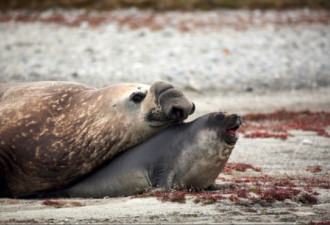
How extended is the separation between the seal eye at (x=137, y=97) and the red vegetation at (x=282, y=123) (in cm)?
435

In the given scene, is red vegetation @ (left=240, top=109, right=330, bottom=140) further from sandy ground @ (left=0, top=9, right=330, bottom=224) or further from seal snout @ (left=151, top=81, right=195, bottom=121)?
seal snout @ (left=151, top=81, right=195, bottom=121)

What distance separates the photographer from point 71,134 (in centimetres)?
915

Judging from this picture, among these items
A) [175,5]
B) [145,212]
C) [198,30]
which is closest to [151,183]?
[145,212]

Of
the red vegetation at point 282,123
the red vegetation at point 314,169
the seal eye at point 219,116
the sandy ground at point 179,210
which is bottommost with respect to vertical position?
the sandy ground at point 179,210

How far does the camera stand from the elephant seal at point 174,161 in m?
8.66

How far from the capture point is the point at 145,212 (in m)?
7.58

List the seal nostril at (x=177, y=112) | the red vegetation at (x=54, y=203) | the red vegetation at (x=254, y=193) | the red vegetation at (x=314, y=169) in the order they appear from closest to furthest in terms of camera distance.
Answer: the red vegetation at (x=254, y=193), the red vegetation at (x=54, y=203), the seal nostril at (x=177, y=112), the red vegetation at (x=314, y=169)

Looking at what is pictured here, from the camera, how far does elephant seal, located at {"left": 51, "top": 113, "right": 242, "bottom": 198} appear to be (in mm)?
8656

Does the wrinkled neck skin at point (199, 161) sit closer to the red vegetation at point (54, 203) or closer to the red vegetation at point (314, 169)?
the red vegetation at point (54, 203)

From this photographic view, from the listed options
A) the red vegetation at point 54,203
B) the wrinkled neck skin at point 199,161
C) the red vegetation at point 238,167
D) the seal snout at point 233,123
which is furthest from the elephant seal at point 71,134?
the red vegetation at point 238,167

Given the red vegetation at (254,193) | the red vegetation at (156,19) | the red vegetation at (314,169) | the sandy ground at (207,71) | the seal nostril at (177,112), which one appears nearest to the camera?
the sandy ground at (207,71)

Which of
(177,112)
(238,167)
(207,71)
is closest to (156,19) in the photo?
(207,71)

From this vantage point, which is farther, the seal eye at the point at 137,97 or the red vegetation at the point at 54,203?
the seal eye at the point at 137,97

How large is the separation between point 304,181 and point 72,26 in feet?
61.8
